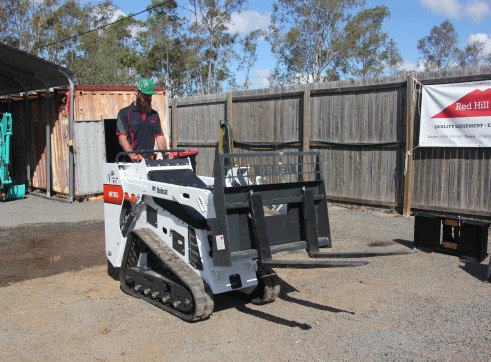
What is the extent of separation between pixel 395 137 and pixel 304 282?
190 inches

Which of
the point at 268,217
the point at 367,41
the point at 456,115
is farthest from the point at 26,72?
the point at 367,41

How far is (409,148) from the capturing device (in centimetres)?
927

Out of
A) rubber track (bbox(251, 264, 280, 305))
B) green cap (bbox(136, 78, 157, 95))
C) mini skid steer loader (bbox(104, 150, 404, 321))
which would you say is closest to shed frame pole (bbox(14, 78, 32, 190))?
green cap (bbox(136, 78, 157, 95))

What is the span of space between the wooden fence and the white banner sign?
0.50 ft

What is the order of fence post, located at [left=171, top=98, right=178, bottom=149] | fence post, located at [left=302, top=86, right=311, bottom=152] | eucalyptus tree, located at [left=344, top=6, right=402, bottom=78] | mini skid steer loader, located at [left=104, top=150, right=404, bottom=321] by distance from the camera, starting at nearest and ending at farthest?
mini skid steer loader, located at [left=104, top=150, right=404, bottom=321] < fence post, located at [left=302, top=86, right=311, bottom=152] < fence post, located at [left=171, top=98, right=178, bottom=149] < eucalyptus tree, located at [left=344, top=6, right=402, bottom=78]

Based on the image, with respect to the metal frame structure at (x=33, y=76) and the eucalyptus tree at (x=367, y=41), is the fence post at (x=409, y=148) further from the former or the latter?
the eucalyptus tree at (x=367, y=41)

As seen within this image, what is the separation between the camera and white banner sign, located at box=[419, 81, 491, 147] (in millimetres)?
8219

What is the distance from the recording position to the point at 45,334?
4332mm

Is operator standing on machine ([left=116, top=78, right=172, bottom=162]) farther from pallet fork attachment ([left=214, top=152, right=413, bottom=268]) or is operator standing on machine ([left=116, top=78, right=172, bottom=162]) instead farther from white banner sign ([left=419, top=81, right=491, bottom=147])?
white banner sign ([left=419, top=81, right=491, bottom=147])

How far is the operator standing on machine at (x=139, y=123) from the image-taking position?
5.88 meters

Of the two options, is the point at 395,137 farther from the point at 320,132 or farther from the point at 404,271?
the point at 404,271

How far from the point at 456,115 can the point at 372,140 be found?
1.83 meters

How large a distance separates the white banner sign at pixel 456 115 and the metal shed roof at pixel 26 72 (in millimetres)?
7890

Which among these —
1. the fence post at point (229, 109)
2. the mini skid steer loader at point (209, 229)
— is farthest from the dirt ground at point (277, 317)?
the fence post at point (229, 109)
